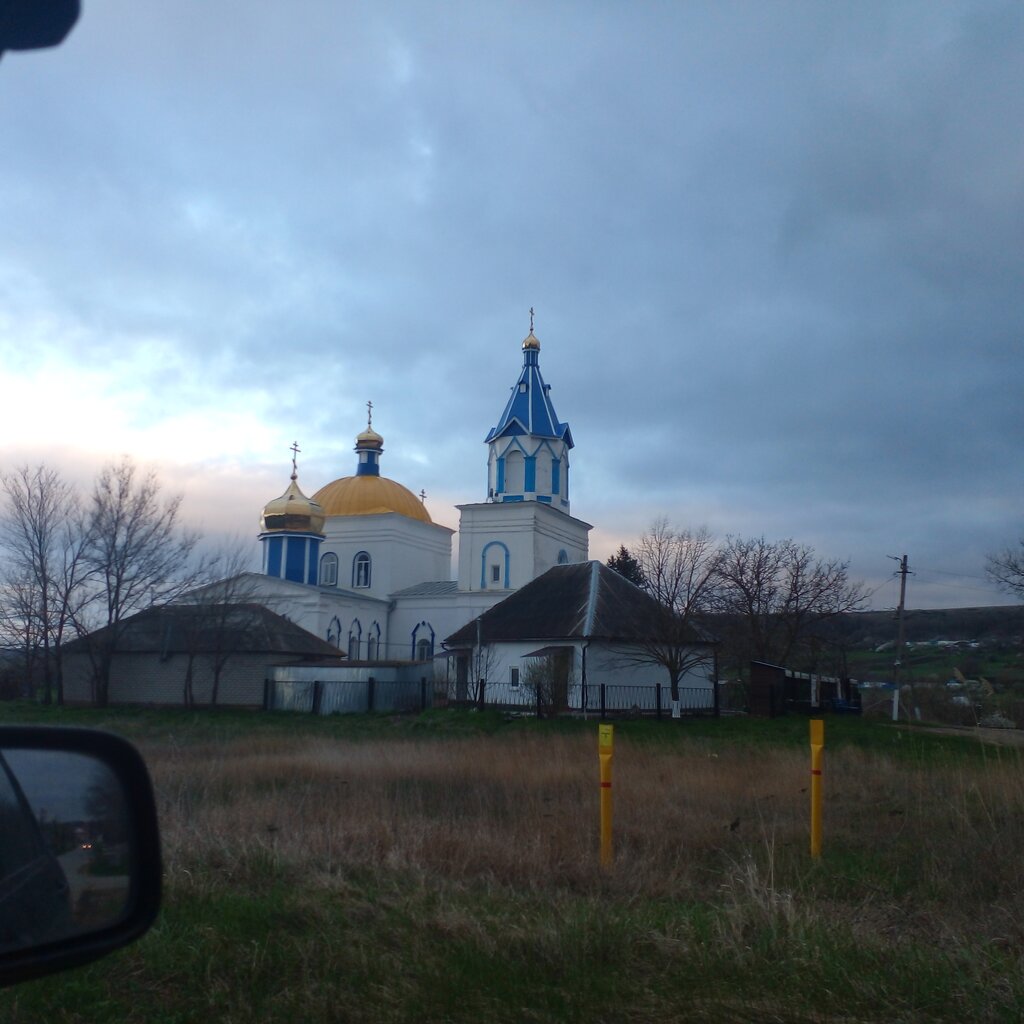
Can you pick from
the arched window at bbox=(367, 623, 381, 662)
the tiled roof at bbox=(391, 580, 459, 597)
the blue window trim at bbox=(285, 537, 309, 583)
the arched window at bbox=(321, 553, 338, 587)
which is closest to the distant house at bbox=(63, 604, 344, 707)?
the blue window trim at bbox=(285, 537, 309, 583)

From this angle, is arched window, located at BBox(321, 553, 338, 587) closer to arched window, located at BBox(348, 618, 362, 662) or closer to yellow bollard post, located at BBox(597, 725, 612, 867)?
arched window, located at BBox(348, 618, 362, 662)

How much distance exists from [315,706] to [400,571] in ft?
67.6

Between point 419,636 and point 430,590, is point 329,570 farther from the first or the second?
point 419,636

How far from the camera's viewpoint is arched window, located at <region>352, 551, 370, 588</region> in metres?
56.7

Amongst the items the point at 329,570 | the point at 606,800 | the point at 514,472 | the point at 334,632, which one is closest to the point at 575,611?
the point at 514,472

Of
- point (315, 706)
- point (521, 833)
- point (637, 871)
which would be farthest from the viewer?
point (315, 706)

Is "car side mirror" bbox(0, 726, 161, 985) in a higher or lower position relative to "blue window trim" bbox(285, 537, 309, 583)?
lower

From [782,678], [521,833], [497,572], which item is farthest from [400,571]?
[521,833]

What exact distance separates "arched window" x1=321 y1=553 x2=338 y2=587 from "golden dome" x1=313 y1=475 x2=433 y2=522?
92.5 inches

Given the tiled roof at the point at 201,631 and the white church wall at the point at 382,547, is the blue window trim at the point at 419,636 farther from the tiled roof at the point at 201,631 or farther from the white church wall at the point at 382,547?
the tiled roof at the point at 201,631

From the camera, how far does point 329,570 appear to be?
189ft

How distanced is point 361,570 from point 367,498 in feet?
12.5

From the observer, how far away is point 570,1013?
4.85 meters

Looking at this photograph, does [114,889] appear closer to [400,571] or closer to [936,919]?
[936,919]
